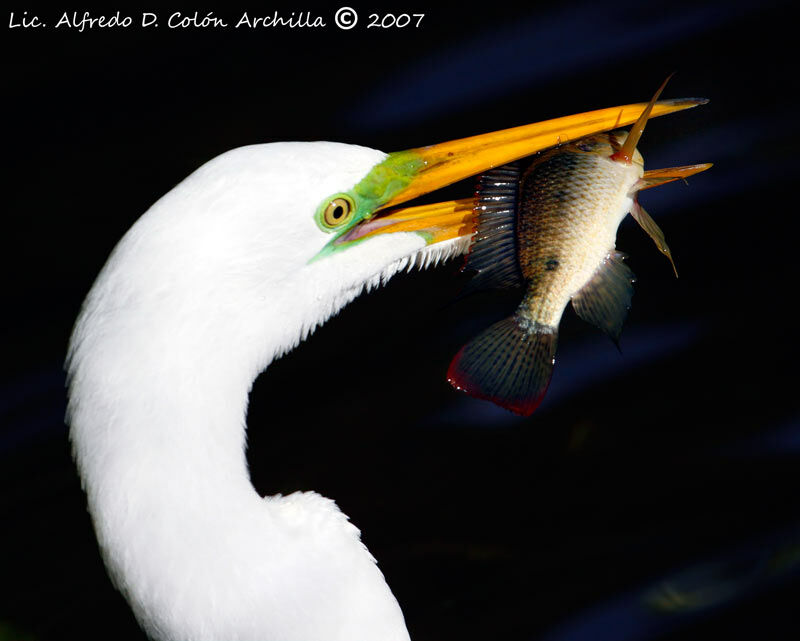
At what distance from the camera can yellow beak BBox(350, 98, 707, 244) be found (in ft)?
8.15

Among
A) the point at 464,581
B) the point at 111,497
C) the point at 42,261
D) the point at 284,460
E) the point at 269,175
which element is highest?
the point at 42,261

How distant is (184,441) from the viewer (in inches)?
77.0

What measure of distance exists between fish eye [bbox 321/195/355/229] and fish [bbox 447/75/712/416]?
44 cm

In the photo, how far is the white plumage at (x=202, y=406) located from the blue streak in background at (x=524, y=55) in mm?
1778

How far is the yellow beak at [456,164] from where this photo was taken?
2484 millimetres

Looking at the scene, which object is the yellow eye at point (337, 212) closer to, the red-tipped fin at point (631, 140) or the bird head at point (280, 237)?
the bird head at point (280, 237)

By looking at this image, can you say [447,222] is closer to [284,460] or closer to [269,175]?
[269,175]

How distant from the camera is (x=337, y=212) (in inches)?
89.3

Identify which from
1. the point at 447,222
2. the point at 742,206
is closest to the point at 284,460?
the point at 447,222

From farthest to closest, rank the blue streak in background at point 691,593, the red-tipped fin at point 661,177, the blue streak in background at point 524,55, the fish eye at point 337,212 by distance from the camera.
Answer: the blue streak in background at point 524,55
the blue streak in background at point 691,593
the red-tipped fin at point 661,177
the fish eye at point 337,212

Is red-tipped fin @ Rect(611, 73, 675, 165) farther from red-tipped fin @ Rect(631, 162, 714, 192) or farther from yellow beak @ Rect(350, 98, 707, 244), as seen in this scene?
yellow beak @ Rect(350, 98, 707, 244)

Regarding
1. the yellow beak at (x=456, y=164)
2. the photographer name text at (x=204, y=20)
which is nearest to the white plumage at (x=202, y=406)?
the yellow beak at (x=456, y=164)

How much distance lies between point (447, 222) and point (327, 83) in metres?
1.62

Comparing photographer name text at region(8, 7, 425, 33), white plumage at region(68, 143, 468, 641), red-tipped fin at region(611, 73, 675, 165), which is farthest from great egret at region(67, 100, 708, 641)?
photographer name text at region(8, 7, 425, 33)
